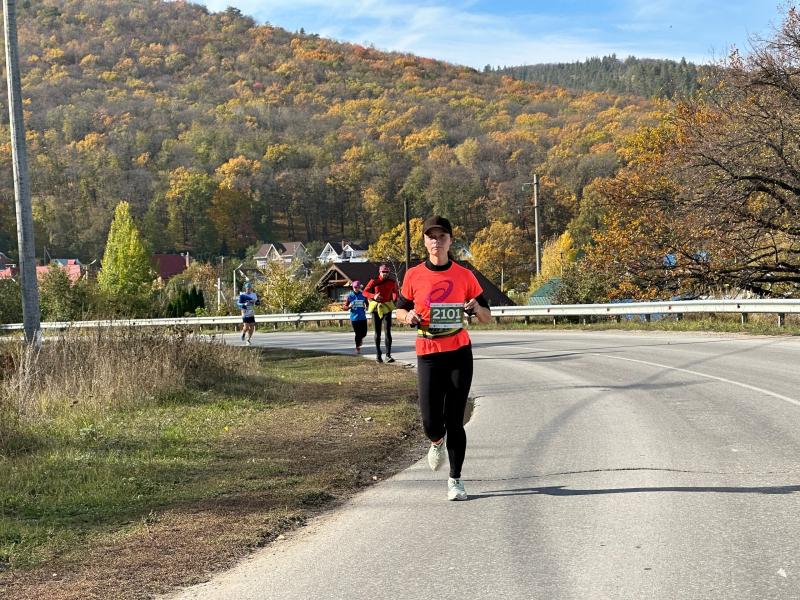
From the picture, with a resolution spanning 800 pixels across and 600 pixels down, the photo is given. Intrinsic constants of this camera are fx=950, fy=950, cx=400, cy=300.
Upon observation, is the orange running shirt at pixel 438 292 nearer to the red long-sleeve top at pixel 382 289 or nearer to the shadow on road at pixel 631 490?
the shadow on road at pixel 631 490

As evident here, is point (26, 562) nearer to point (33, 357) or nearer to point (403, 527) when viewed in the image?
point (403, 527)

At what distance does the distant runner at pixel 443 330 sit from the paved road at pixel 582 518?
536 mm

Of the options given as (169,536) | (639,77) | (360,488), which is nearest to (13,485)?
(169,536)

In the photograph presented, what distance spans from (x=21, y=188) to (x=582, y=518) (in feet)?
39.7

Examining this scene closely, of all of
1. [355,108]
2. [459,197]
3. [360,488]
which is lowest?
[360,488]

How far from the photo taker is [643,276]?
32.2m

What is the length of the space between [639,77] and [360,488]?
652 feet

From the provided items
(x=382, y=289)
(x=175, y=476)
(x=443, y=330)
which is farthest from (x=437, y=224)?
(x=382, y=289)

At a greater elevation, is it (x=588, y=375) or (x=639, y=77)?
(x=639, y=77)

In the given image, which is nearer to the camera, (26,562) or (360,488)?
(26,562)

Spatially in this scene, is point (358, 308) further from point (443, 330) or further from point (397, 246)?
point (397, 246)

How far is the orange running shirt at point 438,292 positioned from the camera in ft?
23.0

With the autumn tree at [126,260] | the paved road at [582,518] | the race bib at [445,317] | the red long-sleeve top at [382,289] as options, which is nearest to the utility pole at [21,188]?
the red long-sleeve top at [382,289]

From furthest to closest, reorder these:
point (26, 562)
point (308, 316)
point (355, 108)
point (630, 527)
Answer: point (355, 108), point (308, 316), point (630, 527), point (26, 562)
